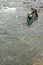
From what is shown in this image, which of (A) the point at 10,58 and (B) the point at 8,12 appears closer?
(A) the point at 10,58

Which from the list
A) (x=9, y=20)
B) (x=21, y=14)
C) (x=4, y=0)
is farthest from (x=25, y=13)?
(x=4, y=0)

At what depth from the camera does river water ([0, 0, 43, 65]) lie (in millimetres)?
5199

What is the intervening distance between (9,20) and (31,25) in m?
0.60

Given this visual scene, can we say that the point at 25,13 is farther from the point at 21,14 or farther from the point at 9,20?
the point at 9,20

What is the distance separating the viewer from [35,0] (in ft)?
24.1

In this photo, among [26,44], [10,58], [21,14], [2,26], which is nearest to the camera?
[10,58]

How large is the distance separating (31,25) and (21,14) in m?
0.56

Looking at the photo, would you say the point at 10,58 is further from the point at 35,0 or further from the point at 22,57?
the point at 35,0

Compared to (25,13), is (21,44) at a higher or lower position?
lower

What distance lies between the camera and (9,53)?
209 inches

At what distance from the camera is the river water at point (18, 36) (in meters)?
5.20

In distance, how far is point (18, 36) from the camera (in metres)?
5.78

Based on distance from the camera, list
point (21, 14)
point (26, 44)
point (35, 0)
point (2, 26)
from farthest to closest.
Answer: point (35, 0) < point (21, 14) < point (2, 26) < point (26, 44)

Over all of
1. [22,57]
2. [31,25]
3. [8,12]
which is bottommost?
[22,57]
